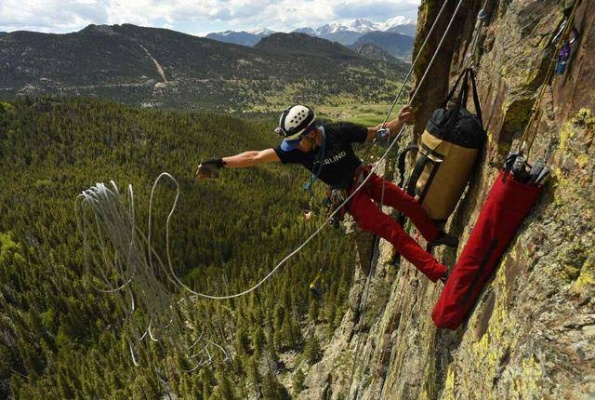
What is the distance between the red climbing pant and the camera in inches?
290

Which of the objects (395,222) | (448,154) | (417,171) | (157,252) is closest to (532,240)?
(448,154)

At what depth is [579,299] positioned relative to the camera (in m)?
3.81

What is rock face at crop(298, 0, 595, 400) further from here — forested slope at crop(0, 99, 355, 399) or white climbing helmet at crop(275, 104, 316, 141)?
forested slope at crop(0, 99, 355, 399)

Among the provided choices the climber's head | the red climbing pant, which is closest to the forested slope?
the climber's head

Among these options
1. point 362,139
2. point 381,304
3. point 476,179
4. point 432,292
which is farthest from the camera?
point 381,304

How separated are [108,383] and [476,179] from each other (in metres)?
58.5

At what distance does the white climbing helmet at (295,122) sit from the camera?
8.69 meters

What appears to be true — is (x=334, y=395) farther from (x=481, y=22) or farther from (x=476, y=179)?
(x=481, y=22)

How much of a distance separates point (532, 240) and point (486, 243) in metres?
0.67

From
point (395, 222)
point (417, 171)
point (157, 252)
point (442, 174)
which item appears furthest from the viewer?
point (157, 252)

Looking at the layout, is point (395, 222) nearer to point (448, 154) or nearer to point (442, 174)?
point (442, 174)

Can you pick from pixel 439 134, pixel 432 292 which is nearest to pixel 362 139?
pixel 439 134

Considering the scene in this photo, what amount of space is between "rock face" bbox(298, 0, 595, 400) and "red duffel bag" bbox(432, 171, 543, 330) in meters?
0.13

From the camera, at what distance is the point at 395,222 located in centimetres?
822
